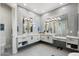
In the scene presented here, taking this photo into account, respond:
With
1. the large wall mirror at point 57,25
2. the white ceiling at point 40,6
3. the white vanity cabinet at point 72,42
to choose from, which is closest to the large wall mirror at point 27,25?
the white ceiling at point 40,6

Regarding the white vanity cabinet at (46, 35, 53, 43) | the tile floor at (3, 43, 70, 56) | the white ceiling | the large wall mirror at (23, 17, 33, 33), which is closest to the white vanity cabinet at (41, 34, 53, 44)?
the white vanity cabinet at (46, 35, 53, 43)

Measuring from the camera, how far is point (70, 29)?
1.46m

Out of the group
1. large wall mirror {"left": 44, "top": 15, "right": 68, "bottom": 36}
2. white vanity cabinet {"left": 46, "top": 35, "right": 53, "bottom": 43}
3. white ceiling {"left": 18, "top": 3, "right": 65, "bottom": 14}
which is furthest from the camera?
white vanity cabinet {"left": 46, "top": 35, "right": 53, "bottom": 43}

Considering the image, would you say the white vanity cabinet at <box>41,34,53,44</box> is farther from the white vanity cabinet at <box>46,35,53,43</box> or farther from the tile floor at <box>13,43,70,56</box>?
the tile floor at <box>13,43,70,56</box>

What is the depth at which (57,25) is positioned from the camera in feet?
5.17

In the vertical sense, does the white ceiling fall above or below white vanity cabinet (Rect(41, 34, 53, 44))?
above

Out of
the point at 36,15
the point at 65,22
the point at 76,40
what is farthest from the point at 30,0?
the point at 76,40

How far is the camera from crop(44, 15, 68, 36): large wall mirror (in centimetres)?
150

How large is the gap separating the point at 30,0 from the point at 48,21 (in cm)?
57

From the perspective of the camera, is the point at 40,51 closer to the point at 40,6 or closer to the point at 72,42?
the point at 72,42

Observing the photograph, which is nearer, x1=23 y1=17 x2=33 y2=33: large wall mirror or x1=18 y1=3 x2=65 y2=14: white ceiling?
x1=18 y1=3 x2=65 y2=14: white ceiling

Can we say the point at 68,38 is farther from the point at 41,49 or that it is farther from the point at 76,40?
the point at 41,49

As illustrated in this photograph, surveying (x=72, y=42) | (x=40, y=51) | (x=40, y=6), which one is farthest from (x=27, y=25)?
(x=72, y=42)

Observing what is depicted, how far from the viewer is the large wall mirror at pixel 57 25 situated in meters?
1.50
